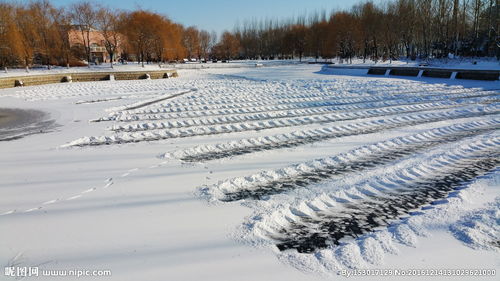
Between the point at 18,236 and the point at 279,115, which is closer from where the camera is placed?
the point at 18,236

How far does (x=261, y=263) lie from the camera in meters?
2.88

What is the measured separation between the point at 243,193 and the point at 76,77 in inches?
958

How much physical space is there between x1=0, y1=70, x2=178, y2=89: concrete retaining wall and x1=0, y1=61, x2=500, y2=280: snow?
15.5 m

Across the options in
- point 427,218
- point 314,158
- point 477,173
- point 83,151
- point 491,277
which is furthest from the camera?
point 83,151

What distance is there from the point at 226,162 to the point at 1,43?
36256 millimetres

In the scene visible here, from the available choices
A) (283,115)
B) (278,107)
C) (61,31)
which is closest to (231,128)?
(283,115)

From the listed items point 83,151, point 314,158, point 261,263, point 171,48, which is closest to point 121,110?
point 83,151

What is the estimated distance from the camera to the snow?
116 inches

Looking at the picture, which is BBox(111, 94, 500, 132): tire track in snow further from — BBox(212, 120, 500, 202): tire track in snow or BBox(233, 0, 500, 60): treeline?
BBox(233, 0, 500, 60): treeline

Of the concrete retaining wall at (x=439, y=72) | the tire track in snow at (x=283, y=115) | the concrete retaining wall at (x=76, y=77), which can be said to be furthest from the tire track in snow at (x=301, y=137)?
the concrete retaining wall at (x=76, y=77)

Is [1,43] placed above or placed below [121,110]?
above

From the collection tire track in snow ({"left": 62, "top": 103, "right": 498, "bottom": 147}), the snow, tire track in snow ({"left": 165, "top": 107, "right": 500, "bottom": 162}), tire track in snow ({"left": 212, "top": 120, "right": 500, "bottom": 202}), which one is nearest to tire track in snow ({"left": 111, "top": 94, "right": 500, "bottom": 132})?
the snow

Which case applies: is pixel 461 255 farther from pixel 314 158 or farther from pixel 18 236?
pixel 18 236

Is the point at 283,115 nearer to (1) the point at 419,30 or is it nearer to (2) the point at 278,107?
(2) the point at 278,107
